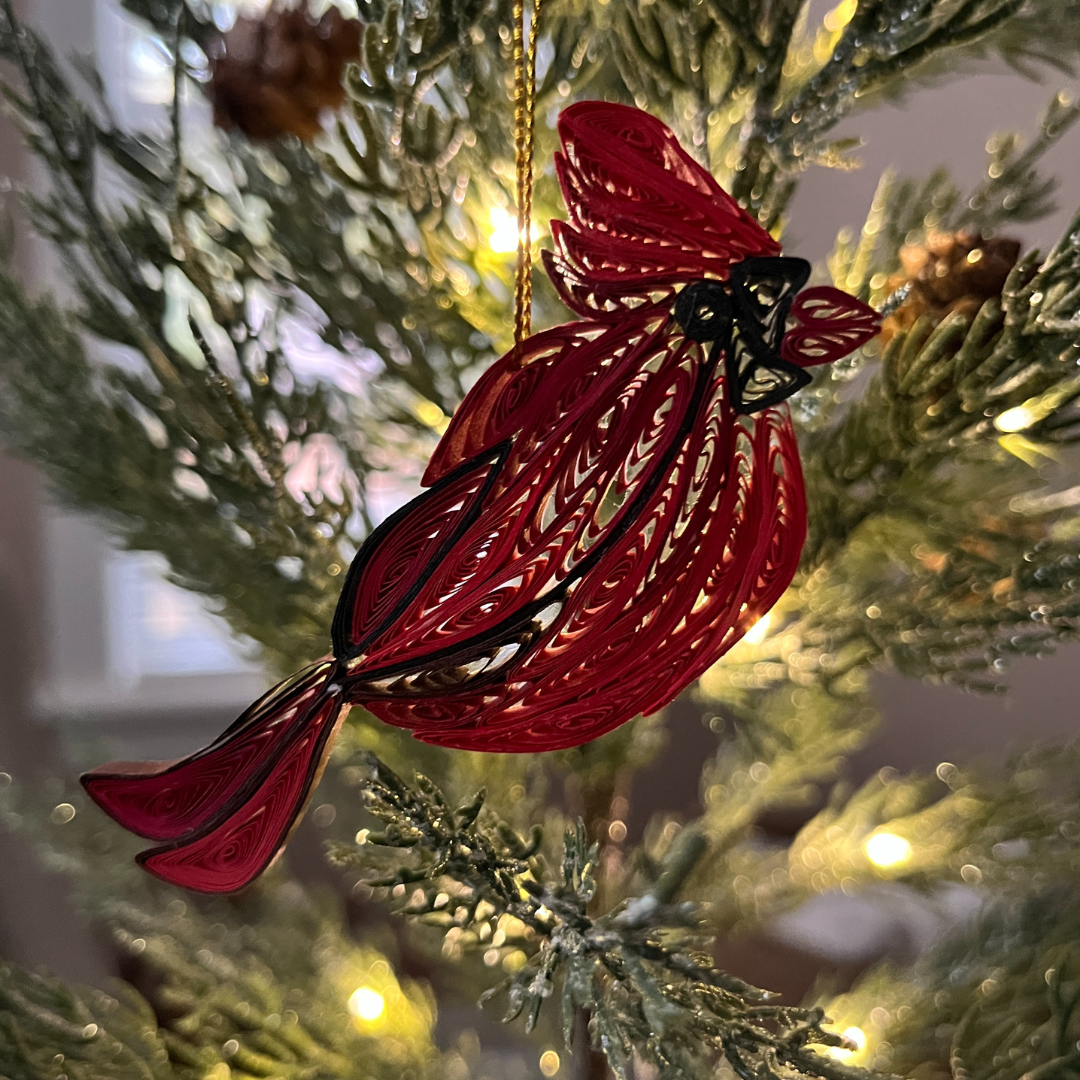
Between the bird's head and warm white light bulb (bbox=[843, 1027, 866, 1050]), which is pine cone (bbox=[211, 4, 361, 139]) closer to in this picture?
the bird's head

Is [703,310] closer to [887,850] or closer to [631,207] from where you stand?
[631,207]

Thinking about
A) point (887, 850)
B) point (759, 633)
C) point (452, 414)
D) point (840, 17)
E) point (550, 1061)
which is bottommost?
point (550, 1061)

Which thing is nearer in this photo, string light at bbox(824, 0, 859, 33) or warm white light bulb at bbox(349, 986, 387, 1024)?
string light at bbox(824, 0, 859, 33)

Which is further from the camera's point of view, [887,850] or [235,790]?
[887,850]

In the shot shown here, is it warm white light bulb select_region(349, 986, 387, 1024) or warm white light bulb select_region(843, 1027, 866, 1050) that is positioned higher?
warm white light bulb select_region(843, 1027, 866, 1050)

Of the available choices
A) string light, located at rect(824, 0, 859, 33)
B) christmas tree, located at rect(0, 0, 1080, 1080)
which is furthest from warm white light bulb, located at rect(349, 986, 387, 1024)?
string light, located at rect(824, 0, 859, 33)

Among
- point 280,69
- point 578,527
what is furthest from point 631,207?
point 280,69

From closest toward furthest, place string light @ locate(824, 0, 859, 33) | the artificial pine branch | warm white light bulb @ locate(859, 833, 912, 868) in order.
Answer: the artificial pine branch < string light @ locate(824, 0, 859, 33) < warm white light bulb @ locate(859, 833, 912, 868)

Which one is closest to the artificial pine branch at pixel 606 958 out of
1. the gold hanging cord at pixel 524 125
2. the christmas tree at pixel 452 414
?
the christmas tree at pixel 452 414
